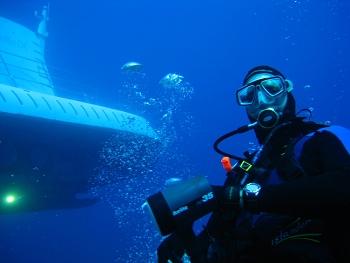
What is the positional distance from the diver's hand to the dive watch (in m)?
0.44

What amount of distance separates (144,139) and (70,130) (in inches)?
125

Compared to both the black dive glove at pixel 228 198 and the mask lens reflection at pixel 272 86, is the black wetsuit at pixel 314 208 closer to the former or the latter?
the black dive glove at pixel 228 198

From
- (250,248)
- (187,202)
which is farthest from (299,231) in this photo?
(187,202)

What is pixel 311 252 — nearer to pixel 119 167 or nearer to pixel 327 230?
pixel 327 230

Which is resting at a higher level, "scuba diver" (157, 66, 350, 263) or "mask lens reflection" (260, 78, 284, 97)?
"mask lens reflection" (260, 78, 284, 97)

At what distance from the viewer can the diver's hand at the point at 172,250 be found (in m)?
1.60

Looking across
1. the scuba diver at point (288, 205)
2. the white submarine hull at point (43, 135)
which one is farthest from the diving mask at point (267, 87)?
the white submarine hull at point (43, 135)

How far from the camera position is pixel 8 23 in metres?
11.5

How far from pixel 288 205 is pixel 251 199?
7.7 inches

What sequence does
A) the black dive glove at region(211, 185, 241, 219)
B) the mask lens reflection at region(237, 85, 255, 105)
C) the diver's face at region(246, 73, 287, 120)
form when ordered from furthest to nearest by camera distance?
the mask lens reflection at region(237, 85, 255, 105) → the diver's face at region(246, 73, 287, 120) → the black dive glove at region(211, 185, 241, 219)

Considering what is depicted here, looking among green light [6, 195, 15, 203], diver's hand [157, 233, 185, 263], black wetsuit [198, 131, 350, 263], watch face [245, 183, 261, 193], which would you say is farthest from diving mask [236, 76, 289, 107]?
green light [6, 195, 15, 203]

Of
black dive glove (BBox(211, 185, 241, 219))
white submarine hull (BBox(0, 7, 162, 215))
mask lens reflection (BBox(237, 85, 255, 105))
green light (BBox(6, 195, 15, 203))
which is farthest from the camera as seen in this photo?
green light (BBox(6, 195, 15, 203))

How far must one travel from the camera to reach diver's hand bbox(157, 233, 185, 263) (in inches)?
63.1

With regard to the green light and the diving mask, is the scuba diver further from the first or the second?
the green light
